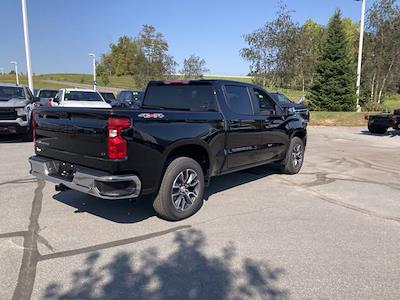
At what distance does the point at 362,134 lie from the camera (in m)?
17.2

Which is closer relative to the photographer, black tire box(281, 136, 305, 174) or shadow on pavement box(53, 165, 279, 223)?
shadow on pavement box(53, 165, 279, 223)

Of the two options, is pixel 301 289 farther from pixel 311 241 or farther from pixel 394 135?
pixel 394 135

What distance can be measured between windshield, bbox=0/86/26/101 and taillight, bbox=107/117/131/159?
9.80m

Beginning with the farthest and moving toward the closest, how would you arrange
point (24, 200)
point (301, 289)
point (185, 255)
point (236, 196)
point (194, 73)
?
point (194, 73) < point (236, 196) < point (24, 200) < point (185, 255) < point (301, 289)

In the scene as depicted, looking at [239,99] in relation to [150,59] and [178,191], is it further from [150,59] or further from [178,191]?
[150,59]

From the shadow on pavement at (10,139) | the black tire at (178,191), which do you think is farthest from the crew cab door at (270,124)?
the shadow on pavement at (10,139)

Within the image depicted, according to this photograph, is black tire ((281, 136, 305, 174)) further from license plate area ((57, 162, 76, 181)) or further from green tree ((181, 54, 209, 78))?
green tree ((181, 54, 209, 78))

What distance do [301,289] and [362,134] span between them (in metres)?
15.4

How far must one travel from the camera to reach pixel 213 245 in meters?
4.32

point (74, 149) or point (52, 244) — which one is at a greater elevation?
point (74, 149)

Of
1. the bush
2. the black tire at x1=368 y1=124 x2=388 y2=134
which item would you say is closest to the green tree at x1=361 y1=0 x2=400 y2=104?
the bush

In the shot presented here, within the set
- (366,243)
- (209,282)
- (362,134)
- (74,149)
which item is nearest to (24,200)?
(74,149)

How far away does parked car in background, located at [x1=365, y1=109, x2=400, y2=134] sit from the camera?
15395 mm

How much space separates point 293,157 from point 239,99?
2397 mm
